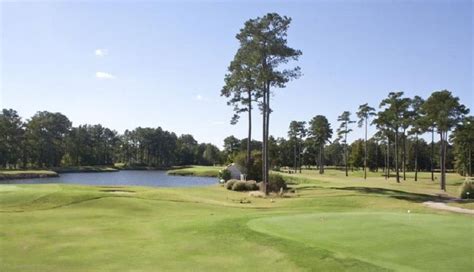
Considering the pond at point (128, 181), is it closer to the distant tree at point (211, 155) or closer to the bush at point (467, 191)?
the bush at point (467, 191)

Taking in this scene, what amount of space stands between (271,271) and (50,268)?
5809 millimetres

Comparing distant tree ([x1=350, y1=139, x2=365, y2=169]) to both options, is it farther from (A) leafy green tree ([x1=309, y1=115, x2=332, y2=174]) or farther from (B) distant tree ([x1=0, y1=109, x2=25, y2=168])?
(B) distant tree ([x1=0, y1=109, x2=25, y2=168])

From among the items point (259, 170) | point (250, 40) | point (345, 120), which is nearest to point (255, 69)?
point (250, 40)

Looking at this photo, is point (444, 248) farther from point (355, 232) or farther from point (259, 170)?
point (259, 170)

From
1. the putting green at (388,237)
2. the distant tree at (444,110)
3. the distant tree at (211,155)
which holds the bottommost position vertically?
the putting green at (388,237)

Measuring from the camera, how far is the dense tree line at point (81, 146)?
122625mm

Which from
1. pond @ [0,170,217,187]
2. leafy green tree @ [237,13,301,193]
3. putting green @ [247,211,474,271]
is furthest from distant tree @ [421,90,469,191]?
putting green @ [247,211,474,271]

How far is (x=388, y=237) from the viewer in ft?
46.1

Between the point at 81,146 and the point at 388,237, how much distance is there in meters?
148

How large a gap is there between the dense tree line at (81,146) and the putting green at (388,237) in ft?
374

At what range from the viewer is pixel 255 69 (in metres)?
46.1

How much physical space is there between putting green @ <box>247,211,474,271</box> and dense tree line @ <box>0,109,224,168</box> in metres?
114

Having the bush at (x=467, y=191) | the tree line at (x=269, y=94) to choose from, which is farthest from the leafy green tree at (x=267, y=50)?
the bush at (x=467, y=191)

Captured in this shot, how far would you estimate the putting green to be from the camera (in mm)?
11375
